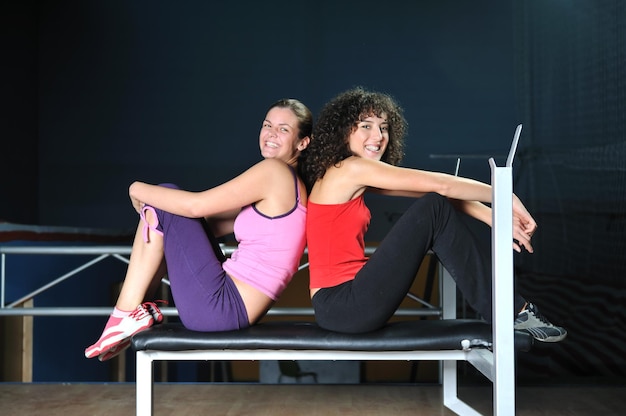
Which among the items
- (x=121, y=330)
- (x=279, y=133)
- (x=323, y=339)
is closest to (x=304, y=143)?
(x=279, y=133)

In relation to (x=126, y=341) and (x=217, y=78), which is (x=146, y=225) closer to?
(x=126, y=341)

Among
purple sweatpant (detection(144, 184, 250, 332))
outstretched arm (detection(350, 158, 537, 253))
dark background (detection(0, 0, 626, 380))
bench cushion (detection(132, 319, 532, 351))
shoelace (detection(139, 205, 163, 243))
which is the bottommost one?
bench cushion (detection(132, 319, 532, 351))

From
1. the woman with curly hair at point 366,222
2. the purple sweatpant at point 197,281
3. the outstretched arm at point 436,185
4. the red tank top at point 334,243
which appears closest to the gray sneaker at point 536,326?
the woman with curly hair at point 366,222

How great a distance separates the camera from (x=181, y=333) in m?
1.84

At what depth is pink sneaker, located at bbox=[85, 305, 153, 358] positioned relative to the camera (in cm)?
193

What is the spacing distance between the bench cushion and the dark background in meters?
3.87

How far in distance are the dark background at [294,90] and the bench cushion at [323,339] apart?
12.7 feet

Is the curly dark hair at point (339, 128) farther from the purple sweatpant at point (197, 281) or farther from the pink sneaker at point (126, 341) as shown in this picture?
the pink sneaker at point (126, 341)

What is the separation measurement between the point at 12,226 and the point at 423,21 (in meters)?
3.53

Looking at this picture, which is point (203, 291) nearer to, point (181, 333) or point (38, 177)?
point (181, 333)

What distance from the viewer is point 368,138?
2.06 m

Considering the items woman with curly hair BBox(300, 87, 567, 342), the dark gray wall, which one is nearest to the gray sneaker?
woman with curly hair BBox(300, 87, 567, 342)

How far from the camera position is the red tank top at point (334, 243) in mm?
1900

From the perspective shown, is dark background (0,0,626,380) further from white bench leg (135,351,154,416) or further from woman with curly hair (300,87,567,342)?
white bench leg (135,351,154,416)
